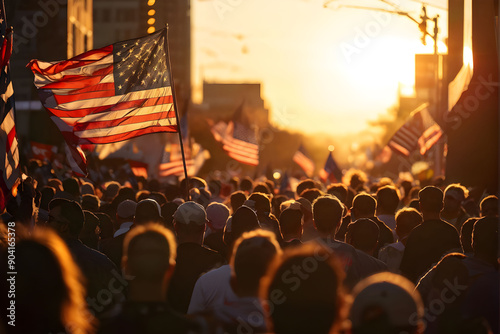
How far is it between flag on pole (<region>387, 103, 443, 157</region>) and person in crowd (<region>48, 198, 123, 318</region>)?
21.1 meters

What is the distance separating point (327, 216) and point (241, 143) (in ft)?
54.1

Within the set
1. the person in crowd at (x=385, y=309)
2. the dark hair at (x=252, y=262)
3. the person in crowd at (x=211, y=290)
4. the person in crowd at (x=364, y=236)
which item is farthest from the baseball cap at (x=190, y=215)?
the person in crowd at (x=385, y=309)

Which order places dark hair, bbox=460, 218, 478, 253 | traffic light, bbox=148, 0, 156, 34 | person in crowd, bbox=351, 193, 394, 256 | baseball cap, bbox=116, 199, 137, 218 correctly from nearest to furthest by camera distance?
dark hair, bbox=460, 218, 478, 253, person in crowd, bbox=351, 193, 394, 256, baseball cap, bbox=116, 199, 137, 218, traffic light, bbox=148, 0, 156, 34

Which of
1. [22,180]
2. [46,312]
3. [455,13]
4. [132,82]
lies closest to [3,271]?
[46,312]

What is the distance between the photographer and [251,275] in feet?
13.2

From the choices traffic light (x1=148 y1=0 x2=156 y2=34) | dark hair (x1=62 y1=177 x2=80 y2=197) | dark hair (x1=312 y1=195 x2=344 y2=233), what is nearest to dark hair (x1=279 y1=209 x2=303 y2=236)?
dark hair (x1=312 y1=195 x2=344 y2=233)

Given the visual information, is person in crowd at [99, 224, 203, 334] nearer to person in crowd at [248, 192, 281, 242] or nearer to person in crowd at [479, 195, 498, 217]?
person in crowd at [248, 192, 281, 242]

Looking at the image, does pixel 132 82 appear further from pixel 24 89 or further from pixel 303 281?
pixel 24 89

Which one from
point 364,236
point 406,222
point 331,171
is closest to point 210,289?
point 364,236

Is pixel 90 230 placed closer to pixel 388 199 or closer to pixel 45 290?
pixel 388 199

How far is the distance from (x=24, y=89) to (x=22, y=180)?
61.5m

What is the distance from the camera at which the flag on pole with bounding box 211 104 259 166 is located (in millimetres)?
22562

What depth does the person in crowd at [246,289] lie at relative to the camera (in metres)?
3.96

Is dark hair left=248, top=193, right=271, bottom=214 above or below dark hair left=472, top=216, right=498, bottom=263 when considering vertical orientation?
below
